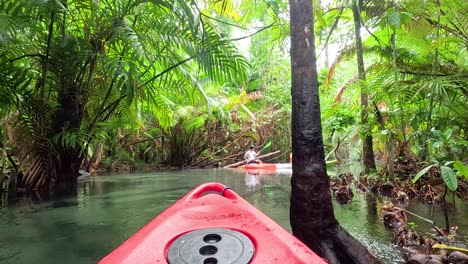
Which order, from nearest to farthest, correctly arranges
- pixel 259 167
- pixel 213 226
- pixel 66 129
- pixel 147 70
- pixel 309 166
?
pixel 213 226 < pixel 309 166 < pixel 147 70 < pixel 66 129 < pixel 259 167

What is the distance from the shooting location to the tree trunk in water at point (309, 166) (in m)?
1.90

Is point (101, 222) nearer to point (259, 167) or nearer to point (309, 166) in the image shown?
point (309, 166)

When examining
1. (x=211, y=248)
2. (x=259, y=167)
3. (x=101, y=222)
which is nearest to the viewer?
(x=211, y=248)

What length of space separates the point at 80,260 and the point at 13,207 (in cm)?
241

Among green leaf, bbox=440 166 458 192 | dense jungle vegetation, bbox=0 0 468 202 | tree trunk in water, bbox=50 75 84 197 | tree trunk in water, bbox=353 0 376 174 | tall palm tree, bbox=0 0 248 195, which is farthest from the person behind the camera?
tree trunk in water, bbox=353 0 376 174

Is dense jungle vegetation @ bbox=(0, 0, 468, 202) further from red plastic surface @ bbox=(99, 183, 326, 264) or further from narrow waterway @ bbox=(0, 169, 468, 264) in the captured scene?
red plastic surface @ bbox=(99, 183, 326, 264)

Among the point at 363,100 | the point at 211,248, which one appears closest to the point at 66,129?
the point at 211,248

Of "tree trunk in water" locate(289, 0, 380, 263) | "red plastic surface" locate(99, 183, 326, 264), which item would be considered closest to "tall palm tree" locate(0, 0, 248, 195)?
"tree trunk in water" locate(289, 0, 380, 263)

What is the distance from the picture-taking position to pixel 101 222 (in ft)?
10.6

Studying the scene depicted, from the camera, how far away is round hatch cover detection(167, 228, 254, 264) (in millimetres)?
1276

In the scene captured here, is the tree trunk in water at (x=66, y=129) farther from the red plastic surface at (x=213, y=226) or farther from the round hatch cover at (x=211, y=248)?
the round hatch cover at (x=211, y=248)

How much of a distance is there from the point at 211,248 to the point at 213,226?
21 cm

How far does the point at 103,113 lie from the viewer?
5547 mm

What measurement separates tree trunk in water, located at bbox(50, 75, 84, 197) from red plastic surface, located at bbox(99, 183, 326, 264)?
353cm
